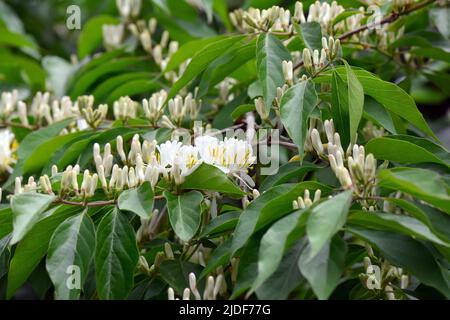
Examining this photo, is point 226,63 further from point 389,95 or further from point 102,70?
point 102,70

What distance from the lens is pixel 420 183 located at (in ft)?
3.15

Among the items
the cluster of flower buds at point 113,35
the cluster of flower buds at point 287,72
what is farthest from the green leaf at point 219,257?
the cluster of flower buds at point 113,35

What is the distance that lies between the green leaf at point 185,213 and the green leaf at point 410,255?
242 mm

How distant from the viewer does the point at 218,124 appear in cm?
162

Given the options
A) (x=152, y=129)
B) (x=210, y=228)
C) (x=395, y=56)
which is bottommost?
(x=210, y=228)

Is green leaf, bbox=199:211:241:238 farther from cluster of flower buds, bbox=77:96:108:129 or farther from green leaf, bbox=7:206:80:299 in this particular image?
cluster of flower buds, bbox=77:96:108:129

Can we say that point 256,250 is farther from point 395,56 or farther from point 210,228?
point 395,56

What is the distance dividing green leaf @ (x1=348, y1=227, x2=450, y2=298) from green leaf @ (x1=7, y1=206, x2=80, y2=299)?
444 mm

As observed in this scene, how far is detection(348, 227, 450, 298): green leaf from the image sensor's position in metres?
1.03

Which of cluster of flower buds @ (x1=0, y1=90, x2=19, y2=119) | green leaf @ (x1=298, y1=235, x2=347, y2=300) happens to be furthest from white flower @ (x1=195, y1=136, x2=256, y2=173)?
cluster of flower buds @ (x1=0, y1=90, x2=19, y2=119)

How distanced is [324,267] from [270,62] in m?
0.51

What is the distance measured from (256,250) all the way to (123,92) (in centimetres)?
89

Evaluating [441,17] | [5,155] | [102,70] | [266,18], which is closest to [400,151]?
[266,18]
